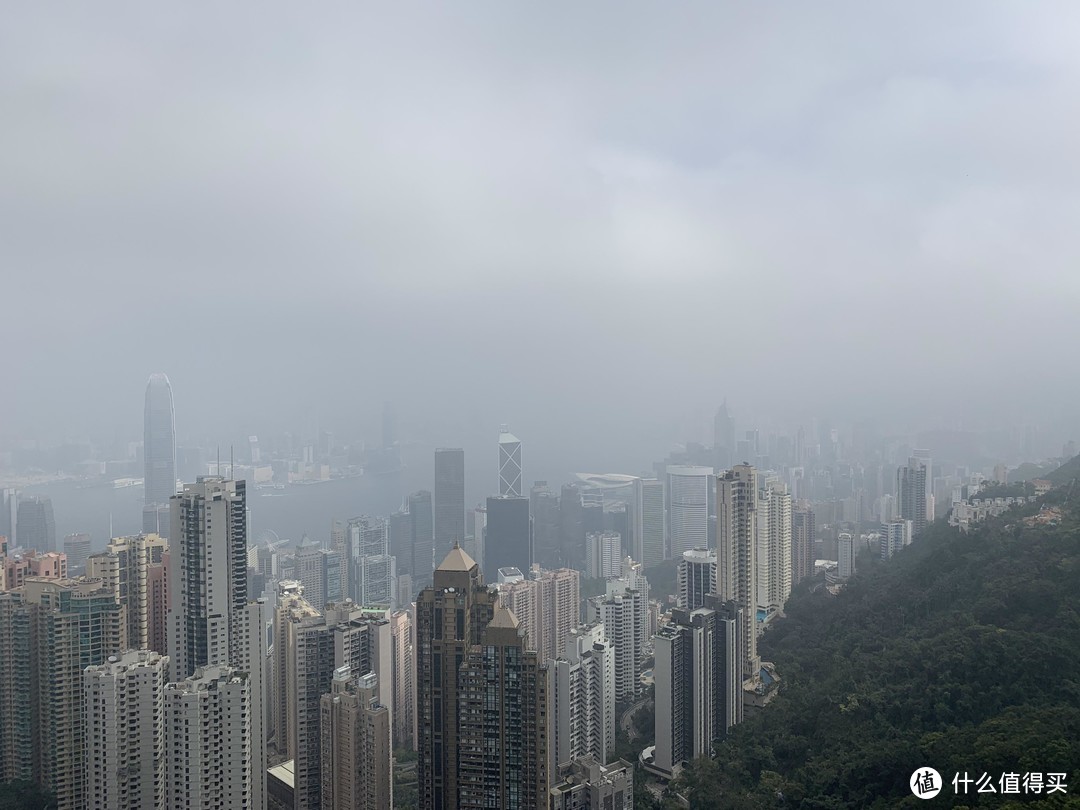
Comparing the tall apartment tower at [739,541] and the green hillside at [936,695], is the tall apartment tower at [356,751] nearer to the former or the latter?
the green hillside at [936,695]

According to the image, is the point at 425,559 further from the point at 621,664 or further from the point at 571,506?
the point at 621,664

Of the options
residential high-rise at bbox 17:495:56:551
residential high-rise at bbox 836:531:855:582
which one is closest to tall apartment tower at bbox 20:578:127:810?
residential high-rise at bbox 17:495:56:551

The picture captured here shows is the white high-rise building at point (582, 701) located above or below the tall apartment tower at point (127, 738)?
below

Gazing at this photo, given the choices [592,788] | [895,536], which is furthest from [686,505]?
[592,788]

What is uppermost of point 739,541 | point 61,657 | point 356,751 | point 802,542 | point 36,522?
point 36,522

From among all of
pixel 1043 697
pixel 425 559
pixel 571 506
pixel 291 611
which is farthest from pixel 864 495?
pixel 291 611

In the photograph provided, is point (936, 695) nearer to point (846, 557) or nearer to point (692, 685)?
point (692, 685)

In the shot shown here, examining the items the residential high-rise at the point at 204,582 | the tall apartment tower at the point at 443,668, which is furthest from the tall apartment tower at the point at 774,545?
the residential high-rise at the point at 204,582
